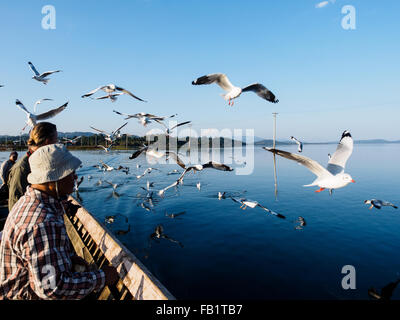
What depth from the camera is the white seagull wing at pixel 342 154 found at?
5285mm

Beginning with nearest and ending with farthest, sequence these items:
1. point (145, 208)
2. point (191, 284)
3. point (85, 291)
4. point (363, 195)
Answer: point (85, 291) < point (191, 284) < point (145, 208) < point (363, 195)

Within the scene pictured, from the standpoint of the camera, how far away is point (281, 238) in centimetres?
1036

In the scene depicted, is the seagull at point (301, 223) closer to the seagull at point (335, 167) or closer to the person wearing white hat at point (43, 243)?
the seagull at point (335, 167)

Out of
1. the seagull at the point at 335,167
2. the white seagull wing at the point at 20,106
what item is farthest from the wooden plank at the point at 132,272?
the white seagull wing at the point at 20,106

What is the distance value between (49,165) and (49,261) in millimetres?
749

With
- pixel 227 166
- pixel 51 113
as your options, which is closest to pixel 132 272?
pixel 227 166

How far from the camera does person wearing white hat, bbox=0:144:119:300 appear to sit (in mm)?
1542

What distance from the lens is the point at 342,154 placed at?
17.6 ft
